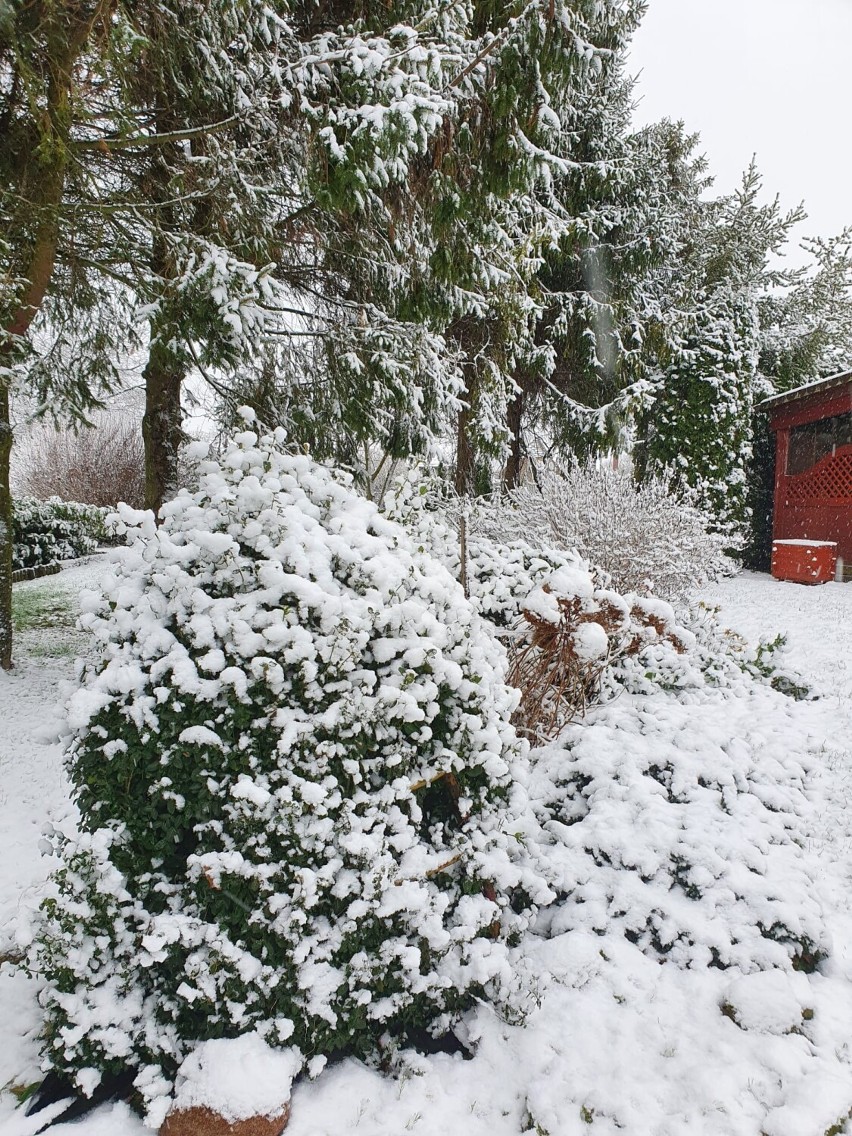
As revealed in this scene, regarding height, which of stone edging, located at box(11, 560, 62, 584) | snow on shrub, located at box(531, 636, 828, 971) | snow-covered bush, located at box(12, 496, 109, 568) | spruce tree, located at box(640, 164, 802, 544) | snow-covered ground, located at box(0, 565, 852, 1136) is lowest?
snow-covered ground, located at box(0, 565, 852, 1136)

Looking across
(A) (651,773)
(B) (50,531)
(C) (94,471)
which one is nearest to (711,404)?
(A) (651,773)

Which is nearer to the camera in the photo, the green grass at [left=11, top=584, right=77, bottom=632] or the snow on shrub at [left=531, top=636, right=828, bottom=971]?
the snow on shrub at [left=531, top=636, right=828, bottom=971]

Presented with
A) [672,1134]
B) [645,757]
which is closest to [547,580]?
[645,757]

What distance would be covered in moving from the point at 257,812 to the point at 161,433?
529 centimetres

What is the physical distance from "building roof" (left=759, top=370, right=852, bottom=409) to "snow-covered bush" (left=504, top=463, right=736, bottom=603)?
17.2ft

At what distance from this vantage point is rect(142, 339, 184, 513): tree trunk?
243 inches

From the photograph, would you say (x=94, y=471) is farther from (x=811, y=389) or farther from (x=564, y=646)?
(x=564, y=646)

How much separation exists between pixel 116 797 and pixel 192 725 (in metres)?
0.30

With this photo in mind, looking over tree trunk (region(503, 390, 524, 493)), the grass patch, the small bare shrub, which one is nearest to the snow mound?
the grass patch

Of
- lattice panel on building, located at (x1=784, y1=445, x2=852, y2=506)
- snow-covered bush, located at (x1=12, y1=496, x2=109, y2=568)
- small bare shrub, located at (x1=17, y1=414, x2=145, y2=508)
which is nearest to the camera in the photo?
lattice panel on building, located at (x1=784, y1=445, x2=852, y2=506)

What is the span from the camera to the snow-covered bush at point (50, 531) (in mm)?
11289

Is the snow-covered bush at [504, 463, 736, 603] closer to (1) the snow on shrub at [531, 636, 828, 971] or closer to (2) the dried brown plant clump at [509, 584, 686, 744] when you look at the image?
(2) the dried brown plant clump at [509, 584, 686, 744]

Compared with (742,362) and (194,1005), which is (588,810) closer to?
(194,1005)

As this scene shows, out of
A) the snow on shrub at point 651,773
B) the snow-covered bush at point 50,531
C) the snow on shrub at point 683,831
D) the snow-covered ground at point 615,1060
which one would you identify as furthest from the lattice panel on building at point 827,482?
the snow-covered bush at point 50,531
